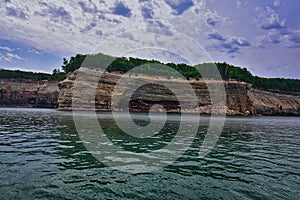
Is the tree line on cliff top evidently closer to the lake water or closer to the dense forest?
the dense forest

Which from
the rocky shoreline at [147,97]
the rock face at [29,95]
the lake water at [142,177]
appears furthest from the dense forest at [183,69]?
the lake water at [142,177]

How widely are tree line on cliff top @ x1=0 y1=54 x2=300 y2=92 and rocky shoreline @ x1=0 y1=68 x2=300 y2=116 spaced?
17.3ft

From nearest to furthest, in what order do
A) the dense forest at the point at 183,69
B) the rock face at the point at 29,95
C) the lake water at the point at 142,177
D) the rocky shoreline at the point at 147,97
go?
the lake water at the point at 142,177 → the rocky shoreline at the point at 147,97 → the dense forest at the point at 183,69 → the rock face at the point at 29,95

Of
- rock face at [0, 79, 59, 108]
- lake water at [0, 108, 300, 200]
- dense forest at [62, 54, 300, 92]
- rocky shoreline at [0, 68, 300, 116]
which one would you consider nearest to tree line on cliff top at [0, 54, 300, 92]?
dense forest at [62, 54, 300, 92]

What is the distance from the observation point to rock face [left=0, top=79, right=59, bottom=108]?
307ft

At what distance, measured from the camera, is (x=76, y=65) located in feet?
279

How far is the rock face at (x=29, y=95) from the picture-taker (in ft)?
307

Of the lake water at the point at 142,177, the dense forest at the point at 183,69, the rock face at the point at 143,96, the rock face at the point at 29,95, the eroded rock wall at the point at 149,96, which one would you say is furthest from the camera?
the rock face at the point at 29,95

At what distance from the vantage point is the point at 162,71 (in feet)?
276

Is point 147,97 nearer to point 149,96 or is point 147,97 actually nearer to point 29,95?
point 149,96

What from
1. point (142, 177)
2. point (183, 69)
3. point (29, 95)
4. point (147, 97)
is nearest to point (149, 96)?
point (147, 97)

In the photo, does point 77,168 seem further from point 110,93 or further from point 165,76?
point 165,76

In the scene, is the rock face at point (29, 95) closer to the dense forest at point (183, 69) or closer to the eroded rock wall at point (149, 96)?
the dense forest at point (183, 69)

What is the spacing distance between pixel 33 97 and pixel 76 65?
92.0 feet
